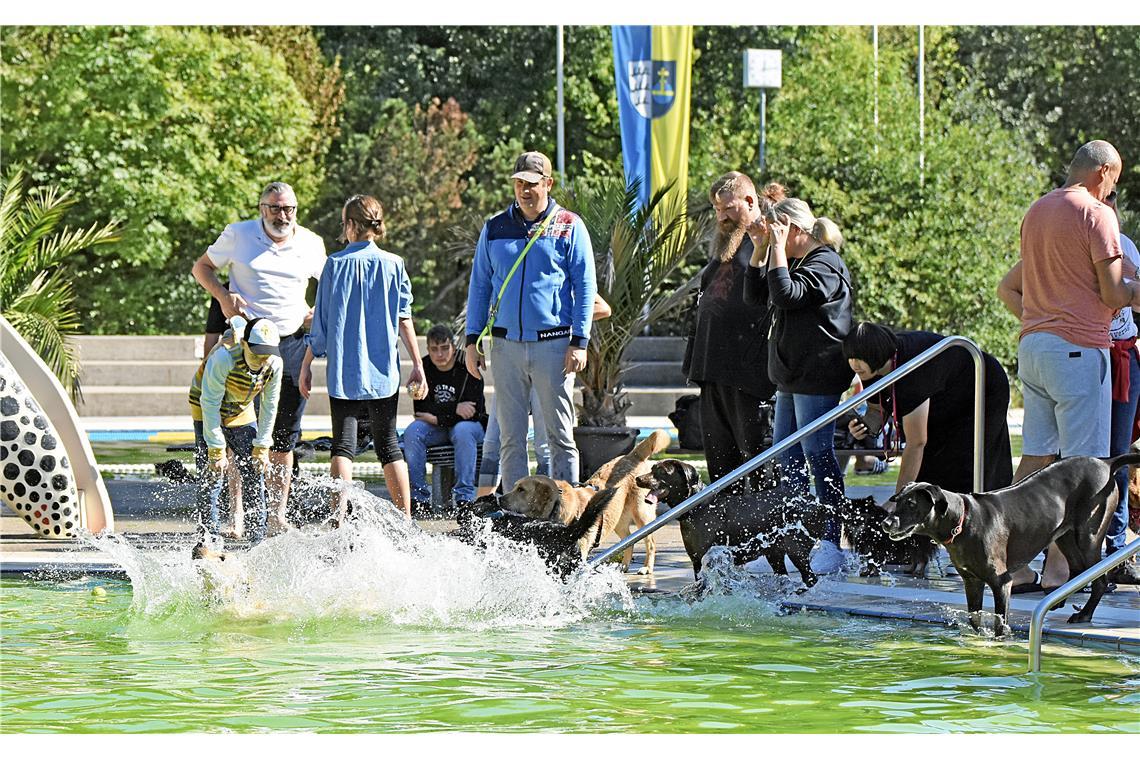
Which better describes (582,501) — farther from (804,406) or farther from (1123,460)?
(1123,460)

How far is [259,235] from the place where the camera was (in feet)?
31.5

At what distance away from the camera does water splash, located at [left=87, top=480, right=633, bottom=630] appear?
741 cm

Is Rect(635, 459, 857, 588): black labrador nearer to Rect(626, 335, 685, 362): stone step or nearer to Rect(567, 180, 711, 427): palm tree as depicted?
Rect(567, 180, 711, 427): palm tree

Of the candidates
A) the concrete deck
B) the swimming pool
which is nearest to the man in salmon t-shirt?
the concrete deck

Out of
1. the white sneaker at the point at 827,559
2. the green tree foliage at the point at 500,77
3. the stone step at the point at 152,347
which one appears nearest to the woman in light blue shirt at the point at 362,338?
the white sneaker at the point at 827,559

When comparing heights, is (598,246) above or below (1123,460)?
above

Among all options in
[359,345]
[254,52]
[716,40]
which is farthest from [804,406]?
[716,40]

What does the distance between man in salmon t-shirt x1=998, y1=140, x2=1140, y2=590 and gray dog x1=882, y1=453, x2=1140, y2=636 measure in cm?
35

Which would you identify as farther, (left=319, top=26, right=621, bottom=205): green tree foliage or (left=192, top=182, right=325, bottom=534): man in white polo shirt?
(left=319, top=26, right=621, bottom=205): green tree foliage

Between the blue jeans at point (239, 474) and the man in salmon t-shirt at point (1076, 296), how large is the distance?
→ 451cm

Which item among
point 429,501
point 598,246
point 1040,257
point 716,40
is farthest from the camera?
point 716,40

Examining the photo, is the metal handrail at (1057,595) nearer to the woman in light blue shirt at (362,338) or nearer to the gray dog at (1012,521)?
the gray dog at (1012,521)

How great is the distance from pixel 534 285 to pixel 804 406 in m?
1.74

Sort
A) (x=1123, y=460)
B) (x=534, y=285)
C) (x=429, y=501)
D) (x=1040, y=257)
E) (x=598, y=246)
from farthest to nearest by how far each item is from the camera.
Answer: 1. (x=598, y=246)
2. (x=429, y=501)
3. (x=534, y=285)
4. (x=1040, y=257)
5. (x=1123, y=460)
